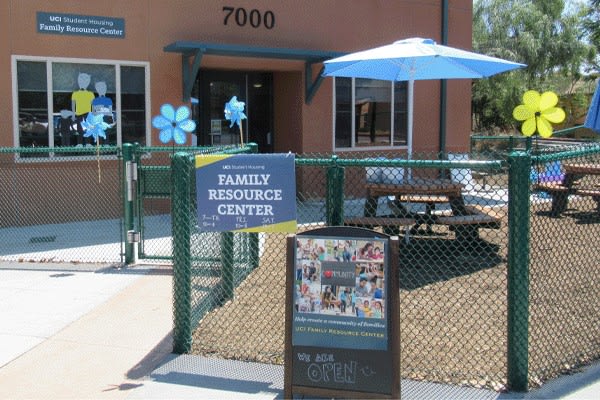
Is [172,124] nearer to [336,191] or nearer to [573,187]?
[336,191]

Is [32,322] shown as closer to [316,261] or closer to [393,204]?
[316,261]

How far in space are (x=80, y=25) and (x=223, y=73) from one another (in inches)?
125

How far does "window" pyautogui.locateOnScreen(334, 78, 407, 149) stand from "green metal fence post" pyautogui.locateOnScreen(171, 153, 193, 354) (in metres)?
8.58

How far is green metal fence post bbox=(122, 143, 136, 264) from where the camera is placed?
807cm

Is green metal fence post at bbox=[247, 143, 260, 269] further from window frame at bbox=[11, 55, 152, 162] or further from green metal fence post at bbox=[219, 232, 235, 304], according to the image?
window frame at bbox=[11, 55, 152, 162]

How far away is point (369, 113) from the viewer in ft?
46.5

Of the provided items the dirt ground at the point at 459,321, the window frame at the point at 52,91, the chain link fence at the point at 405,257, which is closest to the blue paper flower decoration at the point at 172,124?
the chain link fence at the point at 405,257

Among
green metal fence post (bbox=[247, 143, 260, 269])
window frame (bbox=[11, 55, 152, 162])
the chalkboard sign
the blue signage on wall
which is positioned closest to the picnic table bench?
green metal fence post (bbox=[247, 143, 260, 269])

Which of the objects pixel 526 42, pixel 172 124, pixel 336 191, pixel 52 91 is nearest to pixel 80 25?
pixel 52 91

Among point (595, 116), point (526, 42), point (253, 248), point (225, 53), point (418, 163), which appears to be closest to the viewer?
point (418, 163)

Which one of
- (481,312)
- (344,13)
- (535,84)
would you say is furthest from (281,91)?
(535,84)

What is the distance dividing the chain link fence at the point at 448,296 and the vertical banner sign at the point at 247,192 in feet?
0.80

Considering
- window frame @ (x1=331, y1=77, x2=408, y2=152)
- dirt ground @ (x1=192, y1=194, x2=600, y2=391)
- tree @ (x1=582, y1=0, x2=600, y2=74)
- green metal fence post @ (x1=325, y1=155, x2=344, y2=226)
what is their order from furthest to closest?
1. tree @ (x1=582, y1=0, x2=600, y2=74)
2. window frame @ (x1=331, y1=77, x2=408, y2=152)
3. dirt ground @ (x1=192, y1=194, x2=600, y2=391)
4. green metal fence post @ (x1=325, y1=155, x2=344, y2=226)

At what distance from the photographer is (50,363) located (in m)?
5.18
